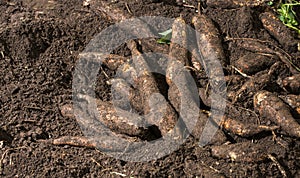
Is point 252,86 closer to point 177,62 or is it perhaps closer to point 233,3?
point 177,62

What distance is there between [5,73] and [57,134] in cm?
75

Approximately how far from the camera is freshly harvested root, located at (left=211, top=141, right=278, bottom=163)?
3625 millimetres

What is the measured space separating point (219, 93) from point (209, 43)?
0.51 metres

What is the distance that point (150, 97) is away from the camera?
12.9 feet

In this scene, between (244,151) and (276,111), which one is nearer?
(244,151)

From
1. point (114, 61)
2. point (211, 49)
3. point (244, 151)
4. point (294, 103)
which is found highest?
point (211, 49)

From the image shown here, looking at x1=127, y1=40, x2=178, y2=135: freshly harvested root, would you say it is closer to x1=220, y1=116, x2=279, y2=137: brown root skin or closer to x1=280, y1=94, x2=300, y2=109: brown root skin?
x1=220, y1=116, x2=279, y2=137: brown root skin

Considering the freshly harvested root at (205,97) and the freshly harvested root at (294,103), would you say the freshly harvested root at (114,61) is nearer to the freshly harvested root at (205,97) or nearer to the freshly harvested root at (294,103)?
the freshly harvested root at (205,97)

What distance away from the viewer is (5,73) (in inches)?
Answer: 168

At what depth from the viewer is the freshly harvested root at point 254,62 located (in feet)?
13.8

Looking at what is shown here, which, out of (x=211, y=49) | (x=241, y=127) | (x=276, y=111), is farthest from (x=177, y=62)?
(x=276, y=111)

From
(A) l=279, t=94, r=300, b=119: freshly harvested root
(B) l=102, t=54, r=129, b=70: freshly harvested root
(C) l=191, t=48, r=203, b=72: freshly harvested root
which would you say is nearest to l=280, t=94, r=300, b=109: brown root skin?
(A) l=279, t=94, r=300, b=119: freshly harvested root

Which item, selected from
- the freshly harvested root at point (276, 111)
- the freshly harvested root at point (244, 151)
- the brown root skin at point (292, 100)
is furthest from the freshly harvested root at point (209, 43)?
the freshly harvested root at point (244, 151)

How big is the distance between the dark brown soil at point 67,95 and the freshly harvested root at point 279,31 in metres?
0.05
